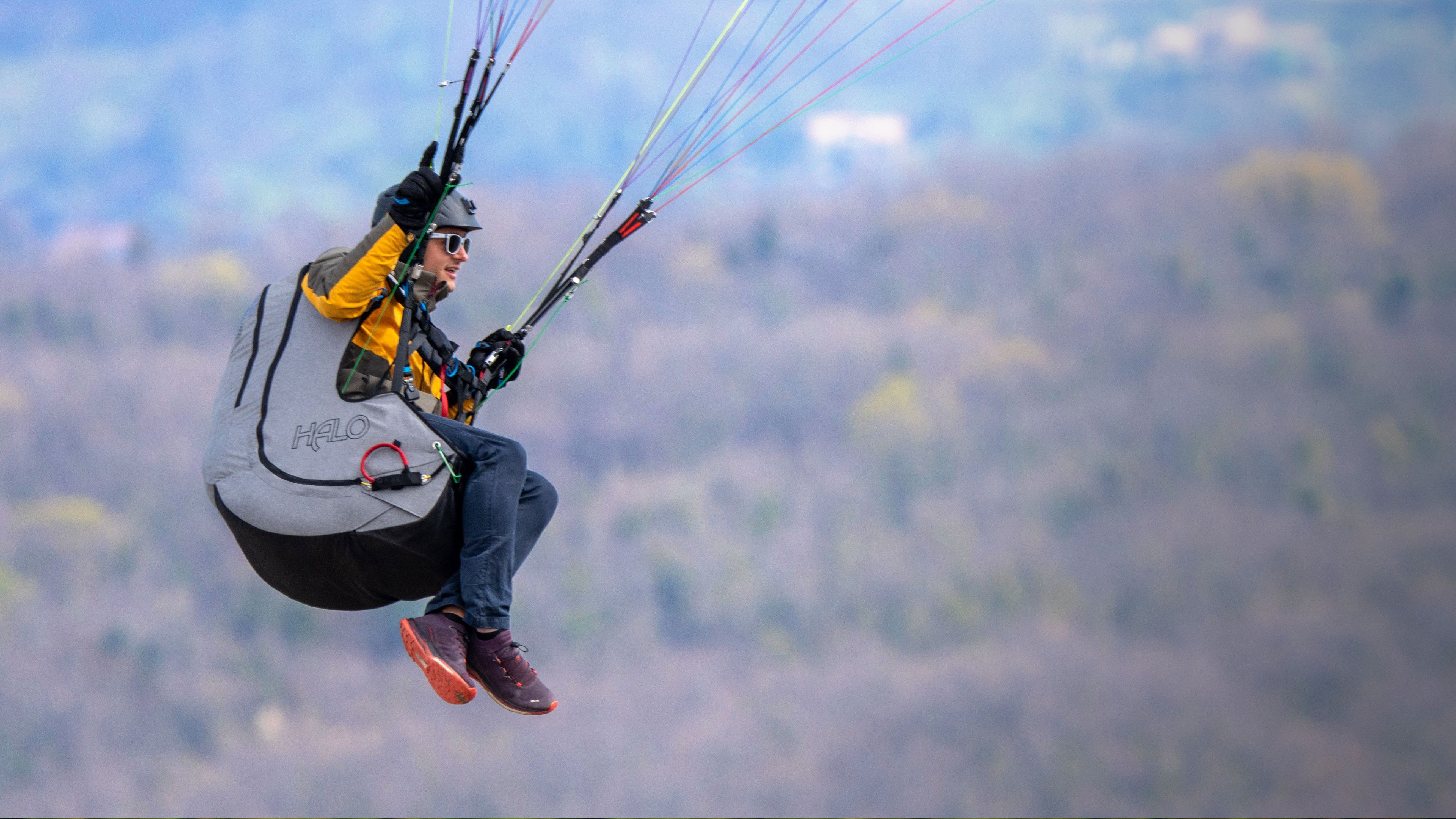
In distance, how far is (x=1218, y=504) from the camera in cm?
13700

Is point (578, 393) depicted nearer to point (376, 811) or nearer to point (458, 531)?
point (376, 811)

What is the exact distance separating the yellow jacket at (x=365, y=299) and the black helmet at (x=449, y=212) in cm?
15

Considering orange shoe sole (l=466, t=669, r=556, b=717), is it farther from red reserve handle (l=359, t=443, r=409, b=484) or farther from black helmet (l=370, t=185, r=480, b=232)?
black helmet (l=370, t=185, r=480, b=232)

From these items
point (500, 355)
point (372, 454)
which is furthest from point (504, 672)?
point (500, 355)

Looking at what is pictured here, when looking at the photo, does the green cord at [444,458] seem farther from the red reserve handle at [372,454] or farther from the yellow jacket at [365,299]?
the yellow jacket at [365,299]

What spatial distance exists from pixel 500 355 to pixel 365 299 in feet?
3.64

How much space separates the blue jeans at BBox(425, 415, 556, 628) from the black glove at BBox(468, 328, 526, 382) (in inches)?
25.6

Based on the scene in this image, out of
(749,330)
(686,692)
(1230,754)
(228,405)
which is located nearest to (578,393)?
(749,330)

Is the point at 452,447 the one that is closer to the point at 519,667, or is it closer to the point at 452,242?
the point at 452,242

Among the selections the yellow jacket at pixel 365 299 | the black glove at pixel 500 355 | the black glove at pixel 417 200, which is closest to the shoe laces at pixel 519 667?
the yellow jacket at pixel 365 299

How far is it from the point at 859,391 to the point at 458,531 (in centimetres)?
13782

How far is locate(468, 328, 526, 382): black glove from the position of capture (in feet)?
28.9

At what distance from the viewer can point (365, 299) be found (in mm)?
7918

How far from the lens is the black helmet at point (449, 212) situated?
813 centimetres
